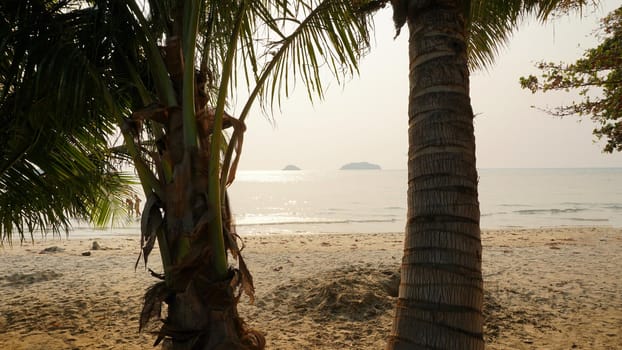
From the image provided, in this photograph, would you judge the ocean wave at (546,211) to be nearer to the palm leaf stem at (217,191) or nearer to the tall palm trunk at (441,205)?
the palm leaf stem at (217,191)

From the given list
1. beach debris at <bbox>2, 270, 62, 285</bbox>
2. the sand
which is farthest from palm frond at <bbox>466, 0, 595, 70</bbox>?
beach debris at <bbox>2, 270, 62, 285</bbox>

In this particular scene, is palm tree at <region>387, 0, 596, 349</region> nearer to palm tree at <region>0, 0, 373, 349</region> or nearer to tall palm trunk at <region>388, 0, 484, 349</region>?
tall palm trunk at <region>388, 0, 484, 349</region>

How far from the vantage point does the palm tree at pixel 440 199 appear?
1.72 metres

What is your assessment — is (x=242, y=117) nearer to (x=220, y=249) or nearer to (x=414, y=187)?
(x=220, y=249)

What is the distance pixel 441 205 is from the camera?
177 centimetres

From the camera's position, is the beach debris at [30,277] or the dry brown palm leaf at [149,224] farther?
the beach debris at [30,277]

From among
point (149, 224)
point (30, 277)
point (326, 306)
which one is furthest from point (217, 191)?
point (30, 277)

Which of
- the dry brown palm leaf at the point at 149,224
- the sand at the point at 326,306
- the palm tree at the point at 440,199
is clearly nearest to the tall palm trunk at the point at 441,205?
the palm tree at the point at 440,199

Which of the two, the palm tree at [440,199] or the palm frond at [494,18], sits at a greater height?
the palm frond at [494,18]

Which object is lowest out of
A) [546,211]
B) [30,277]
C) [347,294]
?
[30,277]

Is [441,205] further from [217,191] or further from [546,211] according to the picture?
[546,211]

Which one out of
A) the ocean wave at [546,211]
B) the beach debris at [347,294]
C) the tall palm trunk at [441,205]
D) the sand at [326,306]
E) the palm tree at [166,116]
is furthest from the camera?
the ocean wave at [546,211]

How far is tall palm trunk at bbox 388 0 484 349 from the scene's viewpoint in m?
1.72

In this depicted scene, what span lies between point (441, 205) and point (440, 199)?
0.08 ft
